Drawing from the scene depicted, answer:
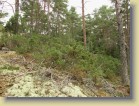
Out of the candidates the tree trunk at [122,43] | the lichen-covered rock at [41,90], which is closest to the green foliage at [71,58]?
the tree trunk at [122,43]

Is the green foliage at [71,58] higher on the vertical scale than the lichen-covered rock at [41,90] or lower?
higher

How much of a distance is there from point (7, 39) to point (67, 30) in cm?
106

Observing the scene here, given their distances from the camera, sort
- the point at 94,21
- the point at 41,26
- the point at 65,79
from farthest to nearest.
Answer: the point at 41,26 < the point at 94,21 < the point at 65,79

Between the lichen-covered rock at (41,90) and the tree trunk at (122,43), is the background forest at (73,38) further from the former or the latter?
the lichen-covered rock at (41,90)

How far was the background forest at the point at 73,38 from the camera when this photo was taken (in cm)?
405

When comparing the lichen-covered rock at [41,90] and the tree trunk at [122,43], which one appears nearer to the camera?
the lichen-covered rock at [41,90]

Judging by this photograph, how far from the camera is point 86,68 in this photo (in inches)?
154

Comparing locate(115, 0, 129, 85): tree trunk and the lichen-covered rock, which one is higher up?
locate(115, 0, 129, 85): tree trunk

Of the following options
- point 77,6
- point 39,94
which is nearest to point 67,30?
point 77,6

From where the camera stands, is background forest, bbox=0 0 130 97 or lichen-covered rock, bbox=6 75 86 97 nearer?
lichen-covered rock, bbox=6 75 86 97

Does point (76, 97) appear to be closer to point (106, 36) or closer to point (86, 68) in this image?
point (86, 68)

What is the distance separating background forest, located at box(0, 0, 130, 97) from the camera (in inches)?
159

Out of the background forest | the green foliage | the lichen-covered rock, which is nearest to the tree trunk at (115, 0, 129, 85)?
the background forest

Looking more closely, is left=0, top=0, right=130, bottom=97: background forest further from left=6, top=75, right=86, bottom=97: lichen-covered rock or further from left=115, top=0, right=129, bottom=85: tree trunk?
left=6, top=75, right=86, bottom=97: lichen-covered rock
